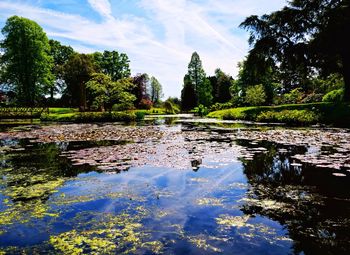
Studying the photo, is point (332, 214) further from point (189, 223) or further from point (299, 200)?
point (189, 223)

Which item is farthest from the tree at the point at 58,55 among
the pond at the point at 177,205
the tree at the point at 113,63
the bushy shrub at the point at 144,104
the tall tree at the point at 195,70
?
the pond at the point at 177,205

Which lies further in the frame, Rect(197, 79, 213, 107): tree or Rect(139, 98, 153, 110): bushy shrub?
Rect(197, 79, 213, 107): tree

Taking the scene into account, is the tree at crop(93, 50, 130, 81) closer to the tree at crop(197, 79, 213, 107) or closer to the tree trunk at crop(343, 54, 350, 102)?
the tree at crop(197, 79, 213, 107)

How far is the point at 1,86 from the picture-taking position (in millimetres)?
58312

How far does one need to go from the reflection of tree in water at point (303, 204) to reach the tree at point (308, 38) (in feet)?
71.2

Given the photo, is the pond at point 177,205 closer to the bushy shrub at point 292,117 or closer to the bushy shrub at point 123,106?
the bushy shrub at point 292,117

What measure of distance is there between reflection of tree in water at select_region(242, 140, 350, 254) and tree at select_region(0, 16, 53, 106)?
5017cm

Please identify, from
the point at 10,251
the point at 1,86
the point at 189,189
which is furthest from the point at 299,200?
the point at 1,86

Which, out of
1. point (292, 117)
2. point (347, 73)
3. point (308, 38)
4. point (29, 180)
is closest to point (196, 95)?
point (308, 38)

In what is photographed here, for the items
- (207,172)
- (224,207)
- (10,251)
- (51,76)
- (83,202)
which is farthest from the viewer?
(51,76)

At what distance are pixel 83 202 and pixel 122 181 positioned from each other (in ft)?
4.48

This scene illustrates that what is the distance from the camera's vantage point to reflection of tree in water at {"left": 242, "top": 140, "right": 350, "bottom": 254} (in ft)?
11.0

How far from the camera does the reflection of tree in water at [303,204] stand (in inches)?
132

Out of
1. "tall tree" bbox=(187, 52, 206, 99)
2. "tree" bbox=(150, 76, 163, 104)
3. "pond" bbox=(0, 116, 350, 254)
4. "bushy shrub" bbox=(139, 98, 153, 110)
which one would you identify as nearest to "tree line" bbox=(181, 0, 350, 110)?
"pond" bbox=(0, 116, 350, 254)
